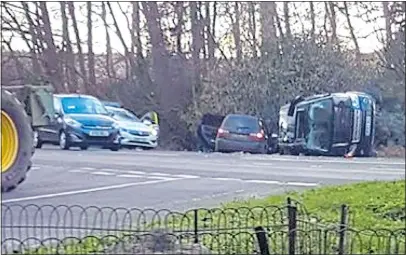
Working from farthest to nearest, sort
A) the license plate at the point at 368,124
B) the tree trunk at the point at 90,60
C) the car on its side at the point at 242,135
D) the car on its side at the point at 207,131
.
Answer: the car on its side at the point at 207,131 < the car on its side at the point at 242,135 < the license plate at the point at 368,124 < the tree trunk at the point at 90,60

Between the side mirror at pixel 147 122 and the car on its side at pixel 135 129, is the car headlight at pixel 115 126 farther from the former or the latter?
the side mirror at pixel 147 122

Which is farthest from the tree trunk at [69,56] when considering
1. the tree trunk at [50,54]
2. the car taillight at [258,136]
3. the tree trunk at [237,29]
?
the car taillight at [258,136]

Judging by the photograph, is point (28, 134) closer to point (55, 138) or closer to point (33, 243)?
point (55, 138)

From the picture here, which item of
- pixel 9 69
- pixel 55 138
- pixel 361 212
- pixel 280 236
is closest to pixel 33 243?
pixel 280 236

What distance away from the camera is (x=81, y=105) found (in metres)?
6.96

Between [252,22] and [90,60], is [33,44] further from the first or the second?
[252,22]

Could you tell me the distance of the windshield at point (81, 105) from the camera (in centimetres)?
693

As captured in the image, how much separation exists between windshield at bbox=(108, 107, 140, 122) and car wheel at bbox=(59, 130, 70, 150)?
38cm

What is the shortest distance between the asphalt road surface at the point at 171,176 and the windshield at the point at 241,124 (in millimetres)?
270

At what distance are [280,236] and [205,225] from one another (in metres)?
0.67

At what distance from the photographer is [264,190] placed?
6.97 metres

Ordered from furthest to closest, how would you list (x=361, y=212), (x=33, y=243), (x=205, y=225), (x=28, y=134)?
(x=28, y=134) → (x=361, y=212) → (x=205, y=225) → (x=33, y=243)

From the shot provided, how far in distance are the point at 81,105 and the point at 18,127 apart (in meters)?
0.49

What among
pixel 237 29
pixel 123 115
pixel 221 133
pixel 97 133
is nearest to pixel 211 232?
pixel 237 29
